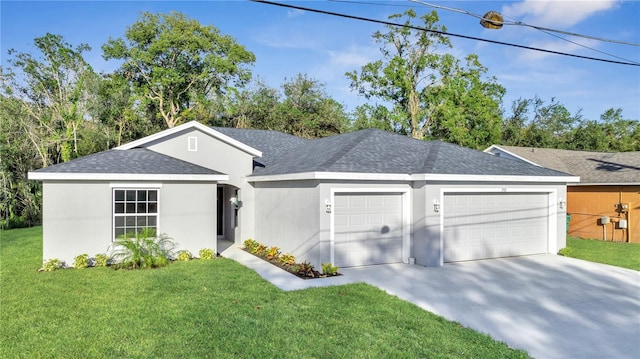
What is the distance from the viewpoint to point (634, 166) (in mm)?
17625

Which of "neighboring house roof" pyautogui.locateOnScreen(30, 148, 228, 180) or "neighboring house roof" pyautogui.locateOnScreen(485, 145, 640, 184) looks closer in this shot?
"neighboring house roof" pyautogui.locateOnScreen(30, 148, 228, 180)

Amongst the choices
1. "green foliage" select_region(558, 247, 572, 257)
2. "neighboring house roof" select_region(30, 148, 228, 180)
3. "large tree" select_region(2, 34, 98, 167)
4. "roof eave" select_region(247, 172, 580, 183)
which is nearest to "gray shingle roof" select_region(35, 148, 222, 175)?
"neighboring house roof" select_region(30, 148, 228, 180)

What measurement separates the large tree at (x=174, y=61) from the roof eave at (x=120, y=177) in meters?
21.5

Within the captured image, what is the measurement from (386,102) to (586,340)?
29629 mm

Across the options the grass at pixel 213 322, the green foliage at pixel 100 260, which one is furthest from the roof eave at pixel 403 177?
the green foliage at pixel 100 260

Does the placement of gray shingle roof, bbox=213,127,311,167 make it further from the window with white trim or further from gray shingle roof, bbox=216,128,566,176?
A: the window with white trim

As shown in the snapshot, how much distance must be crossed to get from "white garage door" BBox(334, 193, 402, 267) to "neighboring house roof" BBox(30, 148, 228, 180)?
4.16 m

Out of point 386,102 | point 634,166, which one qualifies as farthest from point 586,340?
point 386,102

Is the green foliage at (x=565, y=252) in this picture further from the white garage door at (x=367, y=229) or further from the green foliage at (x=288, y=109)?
the green foliage at (x=288, y=109)

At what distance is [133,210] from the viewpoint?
37.0 feet

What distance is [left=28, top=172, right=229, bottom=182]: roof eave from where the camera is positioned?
10219mm

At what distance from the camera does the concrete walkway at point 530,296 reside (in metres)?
5.64

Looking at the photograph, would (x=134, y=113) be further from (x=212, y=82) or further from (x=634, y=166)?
(x=634, y=166)

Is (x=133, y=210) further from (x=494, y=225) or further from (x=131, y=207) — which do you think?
→ (x=494, y=225)
